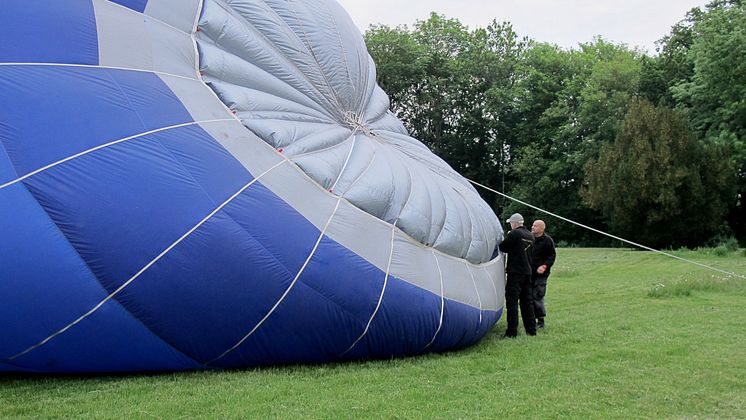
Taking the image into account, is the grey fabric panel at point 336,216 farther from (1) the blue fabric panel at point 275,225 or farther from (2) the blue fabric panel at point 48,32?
(2) the blue fabric panel at point 48,32

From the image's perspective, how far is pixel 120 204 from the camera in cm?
513

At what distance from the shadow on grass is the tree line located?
501 inches

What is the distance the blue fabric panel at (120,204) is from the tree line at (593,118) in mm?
22123

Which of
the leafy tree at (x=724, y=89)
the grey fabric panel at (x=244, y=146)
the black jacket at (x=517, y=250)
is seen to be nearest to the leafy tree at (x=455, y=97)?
the leafy tree at (x=724, y=89)

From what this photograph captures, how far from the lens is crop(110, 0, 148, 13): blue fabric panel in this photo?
5961 millimetres

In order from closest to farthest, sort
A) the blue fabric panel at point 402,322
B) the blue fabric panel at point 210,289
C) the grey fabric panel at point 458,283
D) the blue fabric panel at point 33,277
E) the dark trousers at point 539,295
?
the blue fabric panel at point 33,277 → the blue fabric panel at point 210,289 → the blue fabric panel at point 402,322 → the grey fabric panel at point 458,283 → the dark trousers at point 539,295

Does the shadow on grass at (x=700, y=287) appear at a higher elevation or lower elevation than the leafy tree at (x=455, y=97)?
lower

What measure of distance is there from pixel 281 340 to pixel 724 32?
28.0 meters

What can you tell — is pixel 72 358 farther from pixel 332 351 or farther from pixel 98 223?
pixel 332 351

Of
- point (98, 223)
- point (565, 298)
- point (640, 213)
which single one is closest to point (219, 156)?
point (98, 223)

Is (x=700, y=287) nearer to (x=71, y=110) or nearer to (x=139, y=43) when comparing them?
(x=139, y=43)

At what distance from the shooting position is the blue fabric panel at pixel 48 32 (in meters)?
5.36

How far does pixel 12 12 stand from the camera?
541cm

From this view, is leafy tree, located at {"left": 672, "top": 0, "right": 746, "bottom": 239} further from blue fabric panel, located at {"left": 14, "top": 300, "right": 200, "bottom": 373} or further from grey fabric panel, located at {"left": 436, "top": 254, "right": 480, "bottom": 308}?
blue fabric panel, located at {"left": 14, "top": 300, "right": 200, "bottom": 373}
